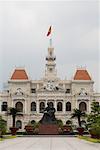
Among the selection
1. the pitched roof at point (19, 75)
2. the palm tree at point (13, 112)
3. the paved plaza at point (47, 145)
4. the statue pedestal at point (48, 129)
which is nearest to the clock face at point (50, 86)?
the pitched roof at point (19, 75)

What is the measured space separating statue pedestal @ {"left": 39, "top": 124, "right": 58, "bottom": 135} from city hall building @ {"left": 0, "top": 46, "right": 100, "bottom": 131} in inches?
1383

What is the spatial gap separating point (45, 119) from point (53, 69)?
130 ft

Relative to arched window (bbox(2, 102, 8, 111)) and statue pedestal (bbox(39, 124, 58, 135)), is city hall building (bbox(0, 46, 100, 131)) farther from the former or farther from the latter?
statue pedestal (bbox(39, 124, 58, 135))

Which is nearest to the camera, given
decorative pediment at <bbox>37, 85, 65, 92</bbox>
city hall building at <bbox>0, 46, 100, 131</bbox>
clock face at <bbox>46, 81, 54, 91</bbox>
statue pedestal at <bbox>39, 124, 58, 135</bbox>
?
statue pedestal at <bbox>39, 124, 58, 135</bbox>

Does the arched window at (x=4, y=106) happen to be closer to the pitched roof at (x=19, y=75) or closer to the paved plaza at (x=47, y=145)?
the pitched roof at (x=19, y=75)

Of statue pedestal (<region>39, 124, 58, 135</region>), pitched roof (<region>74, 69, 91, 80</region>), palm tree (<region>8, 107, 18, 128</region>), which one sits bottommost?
statue pedestal (<region>39, 124, 58, 135</region>)

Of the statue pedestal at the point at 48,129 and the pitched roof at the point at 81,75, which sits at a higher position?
the pitched roof at the point at 81,75

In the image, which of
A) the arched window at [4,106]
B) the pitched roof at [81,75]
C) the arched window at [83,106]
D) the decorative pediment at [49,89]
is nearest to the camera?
the decorative pediment at [49,89]

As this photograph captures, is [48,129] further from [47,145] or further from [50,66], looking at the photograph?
Result: [50,66]

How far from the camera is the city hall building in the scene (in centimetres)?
10662

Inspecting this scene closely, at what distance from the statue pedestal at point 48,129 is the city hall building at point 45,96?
3513 centimetres

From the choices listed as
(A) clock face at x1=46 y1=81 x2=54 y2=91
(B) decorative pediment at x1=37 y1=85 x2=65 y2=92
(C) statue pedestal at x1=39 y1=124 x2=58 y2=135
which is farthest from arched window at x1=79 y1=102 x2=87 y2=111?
(C) statue pedestal at x1=39 y1=124 x2=58 y2=135

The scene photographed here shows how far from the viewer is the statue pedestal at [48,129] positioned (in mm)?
67662

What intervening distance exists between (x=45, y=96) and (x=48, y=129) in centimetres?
3833
